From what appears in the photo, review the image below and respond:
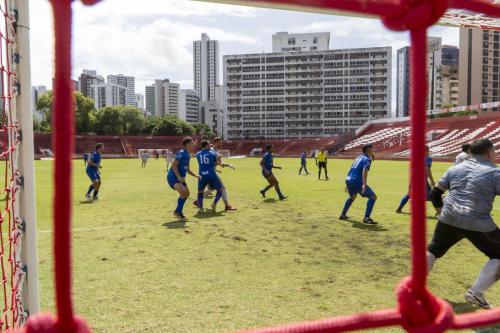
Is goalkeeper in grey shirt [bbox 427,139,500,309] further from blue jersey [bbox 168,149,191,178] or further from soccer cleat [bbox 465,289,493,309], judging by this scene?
blue jersey [bbox 168,149,191,178]

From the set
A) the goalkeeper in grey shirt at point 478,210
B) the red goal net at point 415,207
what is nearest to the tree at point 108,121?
the goalkeeper in grey shirt at point 478,210

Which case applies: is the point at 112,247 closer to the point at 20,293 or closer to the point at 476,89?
the point at 20,293

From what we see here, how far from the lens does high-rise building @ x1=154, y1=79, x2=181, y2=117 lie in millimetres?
175962

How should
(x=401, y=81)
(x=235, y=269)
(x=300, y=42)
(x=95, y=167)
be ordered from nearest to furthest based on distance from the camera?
(x=235, y=269), (x=95, y=167), (x=300, y=42), (x=401, y=81)

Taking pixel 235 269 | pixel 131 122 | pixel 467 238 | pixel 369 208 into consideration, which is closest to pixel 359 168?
pixel 369 208

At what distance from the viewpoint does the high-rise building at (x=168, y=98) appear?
176m

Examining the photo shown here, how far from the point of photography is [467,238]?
4.18 metres

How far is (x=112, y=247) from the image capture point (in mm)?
6500

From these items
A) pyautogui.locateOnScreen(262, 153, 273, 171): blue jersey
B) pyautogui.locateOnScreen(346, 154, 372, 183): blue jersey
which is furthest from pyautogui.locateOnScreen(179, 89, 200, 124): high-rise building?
pyautogui.locateOnScreen(346, 154, 372, 183): blue jersey

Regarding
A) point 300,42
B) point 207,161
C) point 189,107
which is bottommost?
point 207,161

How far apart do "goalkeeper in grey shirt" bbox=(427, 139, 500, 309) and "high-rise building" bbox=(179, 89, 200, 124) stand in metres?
173

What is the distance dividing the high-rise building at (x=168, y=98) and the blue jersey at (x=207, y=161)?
16809 cm

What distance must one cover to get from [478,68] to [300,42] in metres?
46.6

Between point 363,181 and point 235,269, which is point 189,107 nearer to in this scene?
point 363,181
